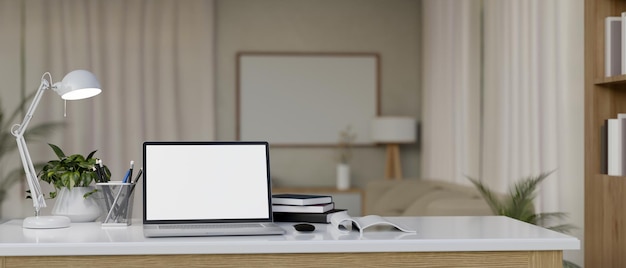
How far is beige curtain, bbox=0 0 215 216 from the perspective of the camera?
285 inches

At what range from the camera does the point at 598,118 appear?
11.0ft

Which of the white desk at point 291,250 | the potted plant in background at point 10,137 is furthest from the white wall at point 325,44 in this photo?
the white desk at point 291,250

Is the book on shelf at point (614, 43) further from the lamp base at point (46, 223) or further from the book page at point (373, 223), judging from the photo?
the lamp base at point (46, 223)

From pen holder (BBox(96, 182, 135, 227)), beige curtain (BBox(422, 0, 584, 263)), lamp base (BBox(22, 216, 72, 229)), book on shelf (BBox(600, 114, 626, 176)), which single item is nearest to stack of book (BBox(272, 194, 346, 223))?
pen holder (BBox(96, 182, 135, 227))

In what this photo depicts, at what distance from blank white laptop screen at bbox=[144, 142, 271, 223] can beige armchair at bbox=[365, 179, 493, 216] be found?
191 cm

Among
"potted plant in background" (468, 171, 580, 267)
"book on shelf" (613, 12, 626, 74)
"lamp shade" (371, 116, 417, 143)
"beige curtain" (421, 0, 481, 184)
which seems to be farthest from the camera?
"lamp shade" (371, 116, 417, 143)

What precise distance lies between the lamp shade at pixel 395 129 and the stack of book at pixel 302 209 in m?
4.68

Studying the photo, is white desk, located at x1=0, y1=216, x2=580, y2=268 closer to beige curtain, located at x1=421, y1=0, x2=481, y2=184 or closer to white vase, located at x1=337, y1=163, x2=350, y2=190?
beige curtain, located at x1=421, y1=0, x2=481, y2=184

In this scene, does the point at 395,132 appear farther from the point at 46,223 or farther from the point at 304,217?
the point at 46,223

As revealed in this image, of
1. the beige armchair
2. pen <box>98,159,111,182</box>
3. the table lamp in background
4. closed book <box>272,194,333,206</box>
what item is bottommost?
the beige armchair

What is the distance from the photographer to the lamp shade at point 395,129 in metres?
7.02

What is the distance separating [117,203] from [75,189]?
0.58 ft

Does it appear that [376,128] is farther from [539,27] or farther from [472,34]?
[539,27]

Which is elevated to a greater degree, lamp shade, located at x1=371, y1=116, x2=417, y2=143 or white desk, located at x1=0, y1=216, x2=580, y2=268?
lamp shade, located at x1=371, y1=116, x2=417, y2=143
